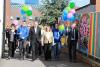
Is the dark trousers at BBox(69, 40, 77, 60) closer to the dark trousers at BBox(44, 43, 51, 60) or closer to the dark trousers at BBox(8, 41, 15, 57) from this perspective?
the dark trousers at BBox(44, 43, 51, 60)

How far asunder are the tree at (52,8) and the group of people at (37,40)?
Answer: 47.4 feet

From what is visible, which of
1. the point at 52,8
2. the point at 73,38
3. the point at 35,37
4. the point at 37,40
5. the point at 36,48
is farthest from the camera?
the point at 52,8

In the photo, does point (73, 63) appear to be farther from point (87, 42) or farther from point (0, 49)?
point (0, 49)

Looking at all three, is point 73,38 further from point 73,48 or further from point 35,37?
point 35,37

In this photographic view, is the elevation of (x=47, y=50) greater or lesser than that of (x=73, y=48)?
lesser

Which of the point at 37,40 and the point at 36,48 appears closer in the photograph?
the point at 36,48

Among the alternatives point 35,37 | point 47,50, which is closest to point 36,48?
point 47,50

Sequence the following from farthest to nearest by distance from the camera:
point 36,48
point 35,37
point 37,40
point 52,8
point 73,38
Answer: point 52,8 < point 37,40 < point 36,48 < point 35,37 < point 73,38

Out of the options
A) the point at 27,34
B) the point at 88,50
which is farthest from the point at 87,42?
the point at 27,34

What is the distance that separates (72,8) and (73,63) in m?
3.58

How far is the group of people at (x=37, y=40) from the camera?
738 inches

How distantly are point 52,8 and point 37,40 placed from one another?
50.4 ft

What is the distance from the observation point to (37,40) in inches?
761

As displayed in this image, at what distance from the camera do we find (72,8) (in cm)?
2031
